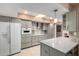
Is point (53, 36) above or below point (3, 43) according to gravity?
above

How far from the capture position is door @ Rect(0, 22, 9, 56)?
1883 mm

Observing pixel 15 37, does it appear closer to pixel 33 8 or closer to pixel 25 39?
pixel 25 39

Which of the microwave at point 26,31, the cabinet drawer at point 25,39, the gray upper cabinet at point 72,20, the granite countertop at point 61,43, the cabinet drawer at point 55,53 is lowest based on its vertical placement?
the cabinet drawer at point 55,53

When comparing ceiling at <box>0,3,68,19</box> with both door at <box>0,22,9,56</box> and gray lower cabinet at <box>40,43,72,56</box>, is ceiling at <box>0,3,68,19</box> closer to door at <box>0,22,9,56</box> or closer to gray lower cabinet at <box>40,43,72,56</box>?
door at <box>0,22,9,56</box>

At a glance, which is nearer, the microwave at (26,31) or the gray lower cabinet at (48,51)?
the gray lower cabinet at (48,51)

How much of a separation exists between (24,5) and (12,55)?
0.98 meters

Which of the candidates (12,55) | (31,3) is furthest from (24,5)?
(12,55)

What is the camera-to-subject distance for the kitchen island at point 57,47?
1.74 metres

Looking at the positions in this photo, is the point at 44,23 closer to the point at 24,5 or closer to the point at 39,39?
the point at 39,39

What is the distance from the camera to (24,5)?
1.81 meters

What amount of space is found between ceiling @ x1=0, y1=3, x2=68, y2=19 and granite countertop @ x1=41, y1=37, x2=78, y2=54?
1.46 ft

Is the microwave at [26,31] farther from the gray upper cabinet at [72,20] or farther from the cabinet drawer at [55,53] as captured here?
the gray upper cabinet at [72,20]

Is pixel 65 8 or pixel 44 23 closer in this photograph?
pixel 65 8

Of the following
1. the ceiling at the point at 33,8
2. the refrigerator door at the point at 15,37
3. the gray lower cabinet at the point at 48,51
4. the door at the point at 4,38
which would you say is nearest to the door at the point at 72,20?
the ceiling at the point at 33,8
